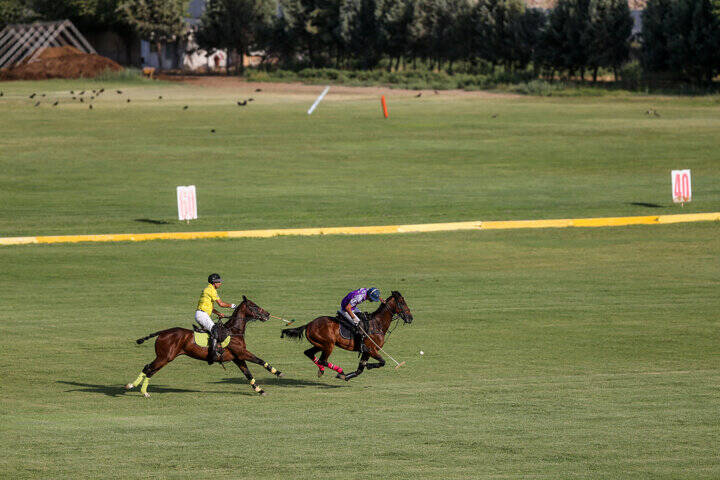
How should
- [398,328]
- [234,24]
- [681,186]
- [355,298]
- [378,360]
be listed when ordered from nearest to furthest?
1. [355,298]
2. [378,360]
3. [398,328]
4. [681,186]
5. [234,24]

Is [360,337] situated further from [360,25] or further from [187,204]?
[360,25]

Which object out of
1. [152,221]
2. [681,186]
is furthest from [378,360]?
[681,186]

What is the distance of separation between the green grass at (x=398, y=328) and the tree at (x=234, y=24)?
272 feet

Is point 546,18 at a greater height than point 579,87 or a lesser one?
greater

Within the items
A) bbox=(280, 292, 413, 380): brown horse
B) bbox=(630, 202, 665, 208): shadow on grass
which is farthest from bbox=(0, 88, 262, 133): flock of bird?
bbox=(280, 292, 413, 380): brown horse

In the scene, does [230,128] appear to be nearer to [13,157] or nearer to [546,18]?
[13,157]

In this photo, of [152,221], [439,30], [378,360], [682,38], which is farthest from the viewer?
[439,30]

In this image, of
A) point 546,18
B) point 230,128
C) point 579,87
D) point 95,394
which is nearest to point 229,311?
point 95,394

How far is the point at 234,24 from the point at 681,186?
109 m

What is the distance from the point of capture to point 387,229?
37.5m

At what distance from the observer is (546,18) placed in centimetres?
12325

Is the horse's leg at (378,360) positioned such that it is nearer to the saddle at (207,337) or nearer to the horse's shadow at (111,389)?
the saddle at (207,337)

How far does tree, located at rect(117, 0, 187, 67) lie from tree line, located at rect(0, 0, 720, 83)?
0.43 ft

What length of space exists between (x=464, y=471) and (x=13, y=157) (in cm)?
5237
